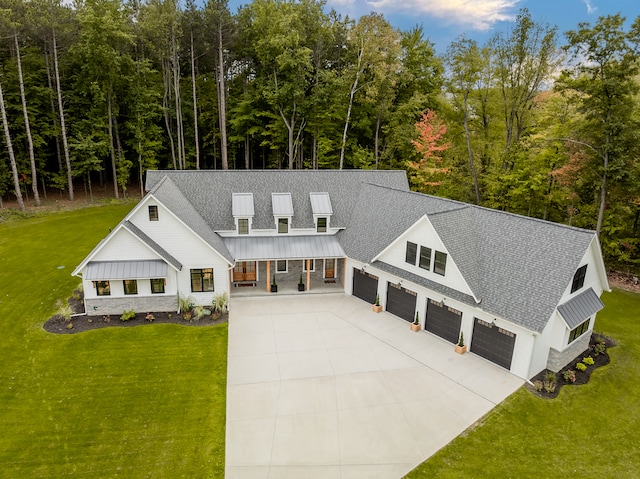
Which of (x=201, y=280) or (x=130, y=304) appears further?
(x=201, y=280)

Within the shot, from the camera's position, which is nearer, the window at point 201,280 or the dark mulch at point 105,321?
the dark mulch at point 105,321

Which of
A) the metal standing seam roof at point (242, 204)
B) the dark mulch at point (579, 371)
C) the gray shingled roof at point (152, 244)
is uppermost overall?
the metal standing seam roof at point (242, 204)

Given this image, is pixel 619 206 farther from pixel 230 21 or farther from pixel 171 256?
pixel 230 21

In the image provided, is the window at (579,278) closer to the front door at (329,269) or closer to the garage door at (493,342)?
the garage door at (493,342)

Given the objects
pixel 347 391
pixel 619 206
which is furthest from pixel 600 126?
pixel 347 391

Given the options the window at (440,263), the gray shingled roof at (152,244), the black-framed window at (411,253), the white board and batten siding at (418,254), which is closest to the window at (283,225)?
A: the white board and batten siding at (418,254)

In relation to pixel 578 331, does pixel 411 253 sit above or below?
above

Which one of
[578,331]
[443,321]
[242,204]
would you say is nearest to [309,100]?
[242,204]

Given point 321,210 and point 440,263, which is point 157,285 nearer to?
point 321,210

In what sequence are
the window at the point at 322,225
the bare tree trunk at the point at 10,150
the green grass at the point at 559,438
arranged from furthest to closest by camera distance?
the bare tree trunk at the point at 10,150 → the window at the point at 322,225 → the green grass at the point at 559,438
